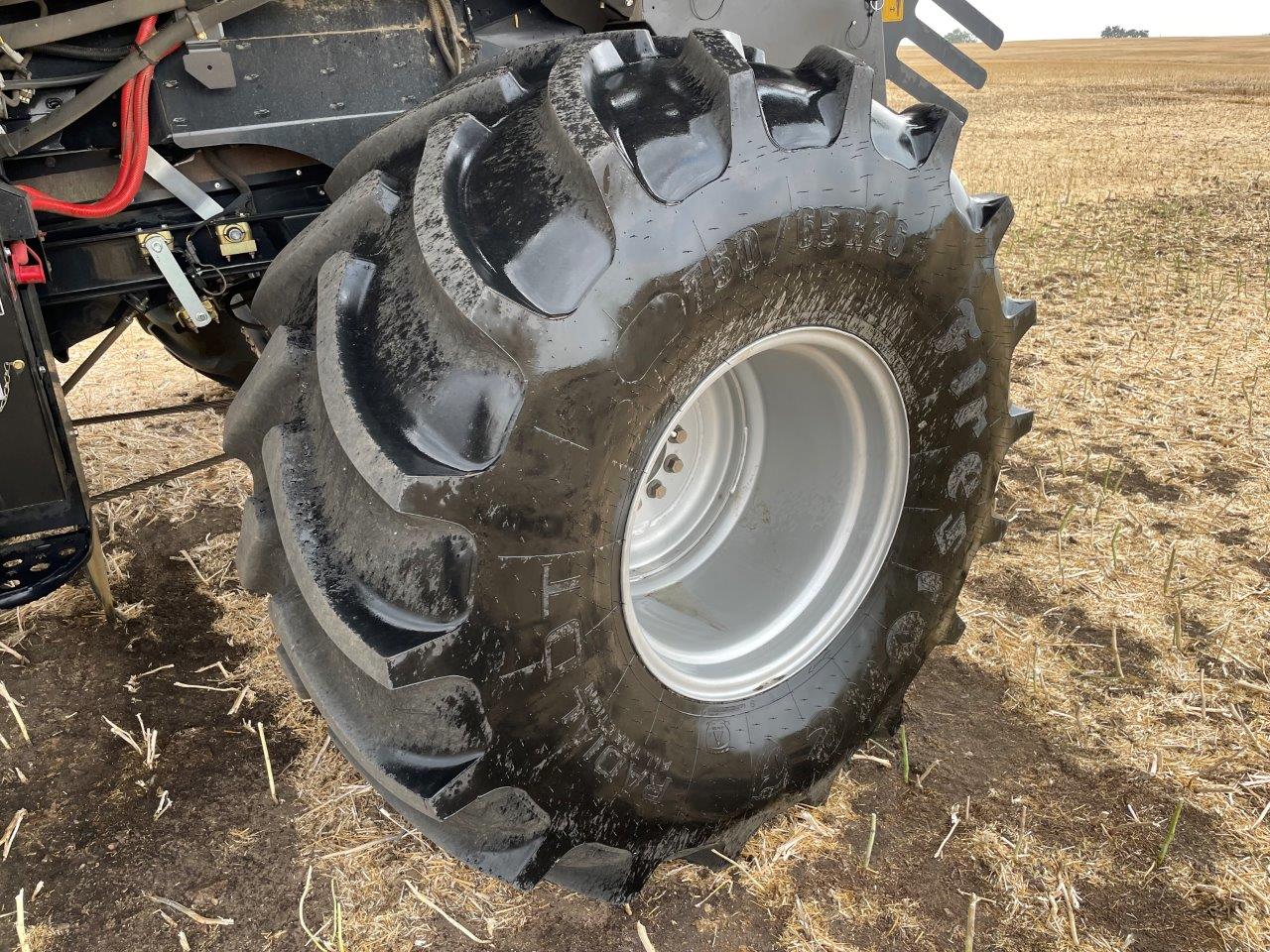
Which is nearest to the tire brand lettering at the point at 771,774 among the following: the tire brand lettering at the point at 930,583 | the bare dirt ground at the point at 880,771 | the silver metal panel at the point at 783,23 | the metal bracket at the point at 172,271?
the bare dirt ground at the point at 880,771

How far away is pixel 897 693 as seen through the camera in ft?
7.54

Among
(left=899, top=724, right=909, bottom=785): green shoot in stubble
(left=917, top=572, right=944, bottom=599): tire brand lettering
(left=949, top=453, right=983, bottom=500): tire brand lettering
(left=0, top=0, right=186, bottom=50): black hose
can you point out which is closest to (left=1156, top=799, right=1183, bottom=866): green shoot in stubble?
(left=899, top=724, right=909, bottom=785): green shoot in stubble

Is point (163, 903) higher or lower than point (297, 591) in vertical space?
lower

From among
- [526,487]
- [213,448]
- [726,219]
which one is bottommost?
[213,448]

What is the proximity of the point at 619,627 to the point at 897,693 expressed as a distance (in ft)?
2.99

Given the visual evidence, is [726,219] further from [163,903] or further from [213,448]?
[213,448]

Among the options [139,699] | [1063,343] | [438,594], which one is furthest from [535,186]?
[1063,343]

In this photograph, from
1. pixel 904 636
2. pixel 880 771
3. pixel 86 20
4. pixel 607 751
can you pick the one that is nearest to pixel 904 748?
pixel 880 771

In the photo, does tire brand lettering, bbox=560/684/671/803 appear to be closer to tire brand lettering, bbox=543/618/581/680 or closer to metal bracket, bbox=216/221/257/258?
tire brand lettering, bbox=543/618/581/680

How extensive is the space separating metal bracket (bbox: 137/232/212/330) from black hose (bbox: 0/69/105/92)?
0.99 feet

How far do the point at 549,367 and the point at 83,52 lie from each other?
1196 mm

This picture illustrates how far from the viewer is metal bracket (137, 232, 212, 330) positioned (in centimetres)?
207

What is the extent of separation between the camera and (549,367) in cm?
142

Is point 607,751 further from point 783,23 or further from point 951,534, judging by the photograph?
point 783,23
